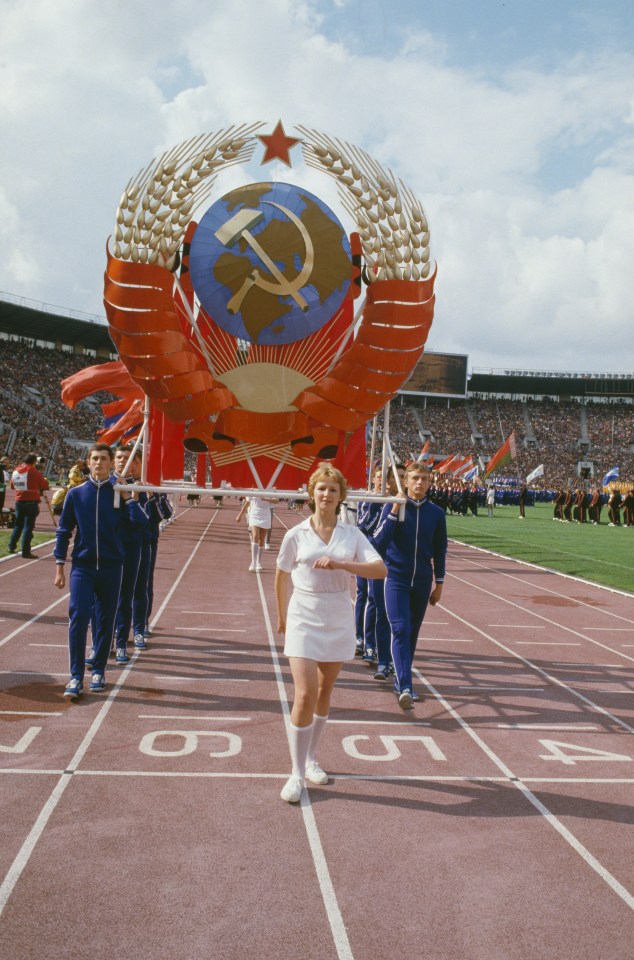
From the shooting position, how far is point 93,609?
22.9 feet

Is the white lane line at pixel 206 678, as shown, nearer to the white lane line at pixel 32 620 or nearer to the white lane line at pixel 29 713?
the white lane line at pixel 29 713

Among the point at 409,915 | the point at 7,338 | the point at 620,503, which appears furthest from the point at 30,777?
the point at 7,338

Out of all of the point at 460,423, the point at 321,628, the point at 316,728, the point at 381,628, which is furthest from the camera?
the point at 460,423

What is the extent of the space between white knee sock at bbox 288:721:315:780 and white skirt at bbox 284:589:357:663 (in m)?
0.45

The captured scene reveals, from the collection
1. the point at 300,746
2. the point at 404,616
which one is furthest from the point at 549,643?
the point at 300,746

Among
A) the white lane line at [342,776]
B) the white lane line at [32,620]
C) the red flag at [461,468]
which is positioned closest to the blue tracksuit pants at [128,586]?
the white lane line at [32,620]

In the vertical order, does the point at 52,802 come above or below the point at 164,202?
below

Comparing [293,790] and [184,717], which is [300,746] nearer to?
[293,790]

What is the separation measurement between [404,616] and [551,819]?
2.41 metres

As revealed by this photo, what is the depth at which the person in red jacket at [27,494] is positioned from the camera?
47.0 ft

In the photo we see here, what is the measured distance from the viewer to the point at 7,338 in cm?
6444

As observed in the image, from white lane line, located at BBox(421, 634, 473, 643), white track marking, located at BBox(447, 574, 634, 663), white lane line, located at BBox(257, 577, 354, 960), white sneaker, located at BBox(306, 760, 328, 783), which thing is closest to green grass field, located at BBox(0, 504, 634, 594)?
white track marking, located at BBox(447, 574, 634, 663)

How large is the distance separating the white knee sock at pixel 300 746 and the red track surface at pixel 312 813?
18cm

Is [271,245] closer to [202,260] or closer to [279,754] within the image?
[202,260]
